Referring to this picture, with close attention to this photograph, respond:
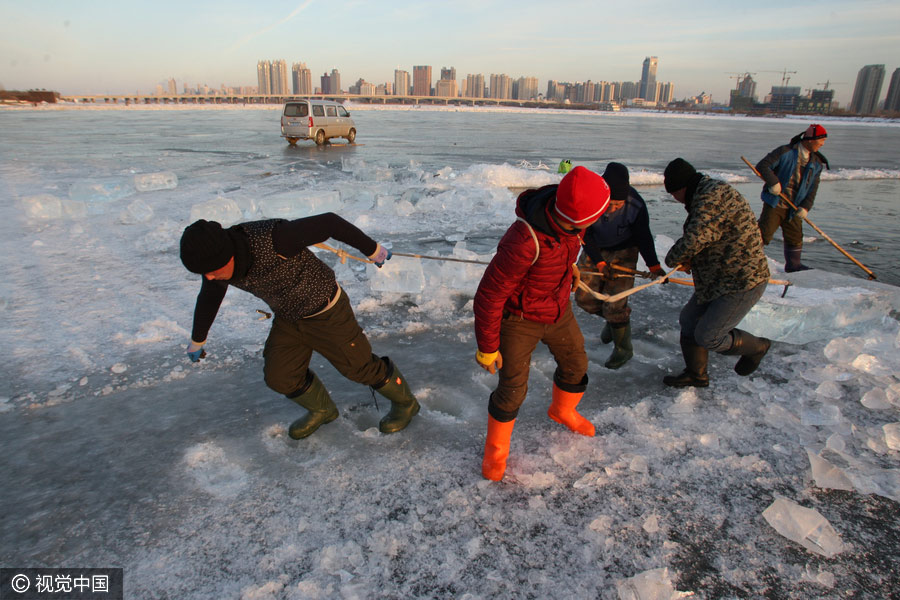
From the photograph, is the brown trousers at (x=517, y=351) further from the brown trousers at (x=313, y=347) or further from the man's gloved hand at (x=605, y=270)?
the man's gloved hand at (x=605, y=270)

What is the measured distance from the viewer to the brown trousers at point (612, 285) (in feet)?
12.2

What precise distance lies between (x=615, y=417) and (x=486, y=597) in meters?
1.55

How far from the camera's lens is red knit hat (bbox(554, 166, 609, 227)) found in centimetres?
209

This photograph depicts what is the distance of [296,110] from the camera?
2027cm

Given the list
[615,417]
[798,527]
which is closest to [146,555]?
[615,417]

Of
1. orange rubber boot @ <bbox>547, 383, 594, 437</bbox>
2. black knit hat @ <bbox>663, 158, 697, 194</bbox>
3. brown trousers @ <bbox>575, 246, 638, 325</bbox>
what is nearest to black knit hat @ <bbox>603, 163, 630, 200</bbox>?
black knit hat @ <bbox>663, 158, 697, 194</bbox>

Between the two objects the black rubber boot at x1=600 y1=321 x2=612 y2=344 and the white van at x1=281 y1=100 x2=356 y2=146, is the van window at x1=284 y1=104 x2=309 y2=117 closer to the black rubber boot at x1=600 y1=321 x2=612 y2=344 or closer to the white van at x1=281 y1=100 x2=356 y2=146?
the white van at x1=281 y1=100 x2=356 y2=146

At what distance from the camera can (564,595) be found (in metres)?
2.01

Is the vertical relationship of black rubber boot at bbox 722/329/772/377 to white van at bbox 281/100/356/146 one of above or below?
below

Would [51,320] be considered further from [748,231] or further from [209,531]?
[748,231]

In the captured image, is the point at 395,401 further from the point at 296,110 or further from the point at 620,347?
the point at 296,110

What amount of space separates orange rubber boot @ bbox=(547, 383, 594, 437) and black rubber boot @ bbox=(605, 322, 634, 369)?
2.94 feet

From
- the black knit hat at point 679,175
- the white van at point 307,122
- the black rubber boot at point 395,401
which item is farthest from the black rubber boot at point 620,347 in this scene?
the white van at point 307,122

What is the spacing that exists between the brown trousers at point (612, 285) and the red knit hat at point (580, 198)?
169 cm
